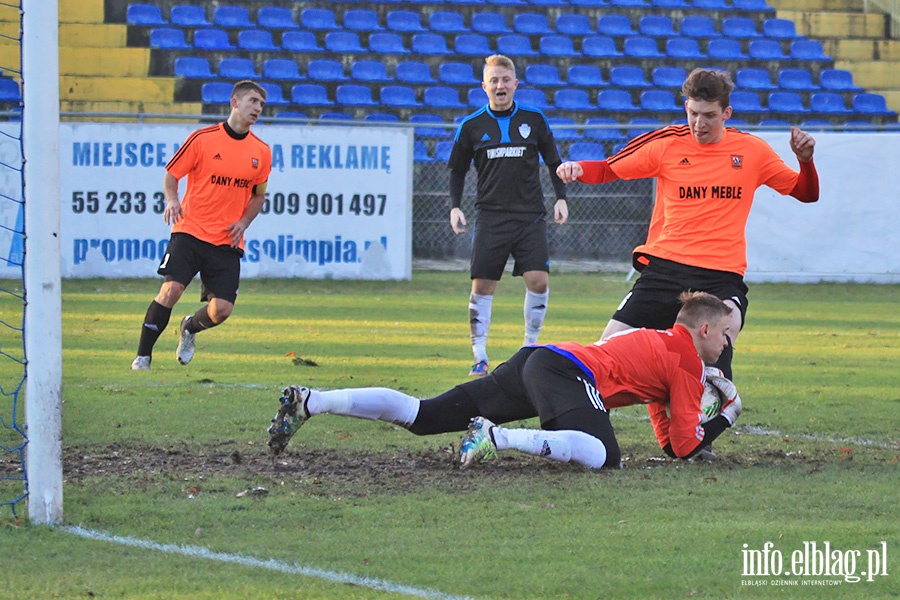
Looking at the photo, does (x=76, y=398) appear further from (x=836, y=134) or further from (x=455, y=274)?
(x=836, y=134)

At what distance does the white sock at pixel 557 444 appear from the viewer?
5.34 meters

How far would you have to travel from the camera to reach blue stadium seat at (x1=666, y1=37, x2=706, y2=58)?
75.9 ft

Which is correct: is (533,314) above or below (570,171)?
below

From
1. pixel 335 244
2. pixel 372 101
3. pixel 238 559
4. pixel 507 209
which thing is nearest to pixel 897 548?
pixel 238 559

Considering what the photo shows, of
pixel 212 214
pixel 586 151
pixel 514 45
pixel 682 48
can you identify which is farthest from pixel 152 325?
pixel 682 48

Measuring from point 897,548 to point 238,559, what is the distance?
7.20 feet

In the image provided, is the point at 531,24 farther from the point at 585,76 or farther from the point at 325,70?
the point at 325,70

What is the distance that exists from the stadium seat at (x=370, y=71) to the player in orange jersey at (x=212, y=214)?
1246 centimetres

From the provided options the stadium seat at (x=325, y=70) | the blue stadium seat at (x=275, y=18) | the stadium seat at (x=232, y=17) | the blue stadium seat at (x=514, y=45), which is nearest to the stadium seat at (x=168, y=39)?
the stadium seat at (x=232, y=17)

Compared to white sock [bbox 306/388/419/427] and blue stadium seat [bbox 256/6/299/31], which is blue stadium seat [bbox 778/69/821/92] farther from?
white sock [bbox 306/388/419/427]

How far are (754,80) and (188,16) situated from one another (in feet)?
34.2

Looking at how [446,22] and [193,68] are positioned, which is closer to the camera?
[193,68]

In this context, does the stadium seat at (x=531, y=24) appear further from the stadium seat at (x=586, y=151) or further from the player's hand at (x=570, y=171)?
the player's hand at (x=570, y=171)

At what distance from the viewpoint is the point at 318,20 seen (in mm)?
22781
